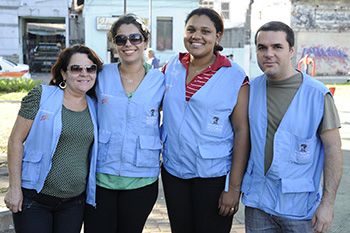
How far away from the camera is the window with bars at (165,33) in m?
29.1

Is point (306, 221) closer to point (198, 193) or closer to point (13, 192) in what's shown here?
point (198, 193)

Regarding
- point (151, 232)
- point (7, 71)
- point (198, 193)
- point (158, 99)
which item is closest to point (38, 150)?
point (158, 99)

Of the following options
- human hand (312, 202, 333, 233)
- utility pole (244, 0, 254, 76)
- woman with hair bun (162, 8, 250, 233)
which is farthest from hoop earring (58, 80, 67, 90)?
utility pole (244, 0, 254, 76)

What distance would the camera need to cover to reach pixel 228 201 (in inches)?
131

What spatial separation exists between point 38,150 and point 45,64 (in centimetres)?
3049

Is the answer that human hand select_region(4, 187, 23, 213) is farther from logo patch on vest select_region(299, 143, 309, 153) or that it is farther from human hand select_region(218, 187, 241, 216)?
logo patch on vest select_region(299, 143, 309, 153)

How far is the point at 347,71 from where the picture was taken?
101 ft

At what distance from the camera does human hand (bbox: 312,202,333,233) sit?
2949 millimetres

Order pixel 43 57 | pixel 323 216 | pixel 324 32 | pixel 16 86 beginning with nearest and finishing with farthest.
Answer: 1. pixel 323 216
2. pixel 16 86
3. pixel 324 32
4. pixel 43 57

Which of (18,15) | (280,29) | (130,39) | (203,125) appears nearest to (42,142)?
(130,39)

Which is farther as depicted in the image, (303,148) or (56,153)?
(56,153)

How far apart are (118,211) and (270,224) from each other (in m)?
1.05

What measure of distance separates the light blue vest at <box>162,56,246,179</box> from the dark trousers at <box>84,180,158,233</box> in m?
0.32

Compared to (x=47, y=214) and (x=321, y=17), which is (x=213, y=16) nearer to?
(x=47, y=214)
